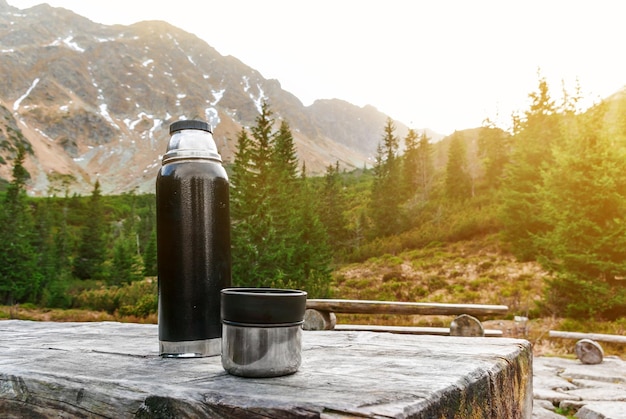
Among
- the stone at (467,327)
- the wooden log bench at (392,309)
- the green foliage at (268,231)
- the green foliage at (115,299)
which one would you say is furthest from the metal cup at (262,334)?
the green foliage at (115,299)

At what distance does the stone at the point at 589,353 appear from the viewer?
6531 millimetres

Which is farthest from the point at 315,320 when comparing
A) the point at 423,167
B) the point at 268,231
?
the point at 423,167

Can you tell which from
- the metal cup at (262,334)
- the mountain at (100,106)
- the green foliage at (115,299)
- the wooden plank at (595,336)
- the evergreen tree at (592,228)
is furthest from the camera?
the mountain at (100,106)

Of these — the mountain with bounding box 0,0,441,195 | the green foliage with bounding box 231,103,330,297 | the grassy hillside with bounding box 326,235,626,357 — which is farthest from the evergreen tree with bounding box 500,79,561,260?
the mountain with bounding box 0,0,441,195

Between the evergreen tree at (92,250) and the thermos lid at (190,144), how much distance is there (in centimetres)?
3444

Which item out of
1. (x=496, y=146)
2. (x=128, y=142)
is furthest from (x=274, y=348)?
(x=128, y=142)

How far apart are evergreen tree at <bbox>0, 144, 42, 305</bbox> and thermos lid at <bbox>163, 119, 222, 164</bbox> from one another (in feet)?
96.5

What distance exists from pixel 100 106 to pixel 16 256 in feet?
430

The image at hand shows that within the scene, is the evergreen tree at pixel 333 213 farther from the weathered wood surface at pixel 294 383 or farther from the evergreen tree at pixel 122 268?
the weathered wood surface at pixel 294 383

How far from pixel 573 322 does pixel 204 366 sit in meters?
11.4

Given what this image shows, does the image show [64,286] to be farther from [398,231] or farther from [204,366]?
[204,366]

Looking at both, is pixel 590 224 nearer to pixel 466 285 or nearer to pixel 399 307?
pixel 466 285

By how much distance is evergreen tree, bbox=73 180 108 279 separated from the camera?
109 ft

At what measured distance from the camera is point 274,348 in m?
0.95
